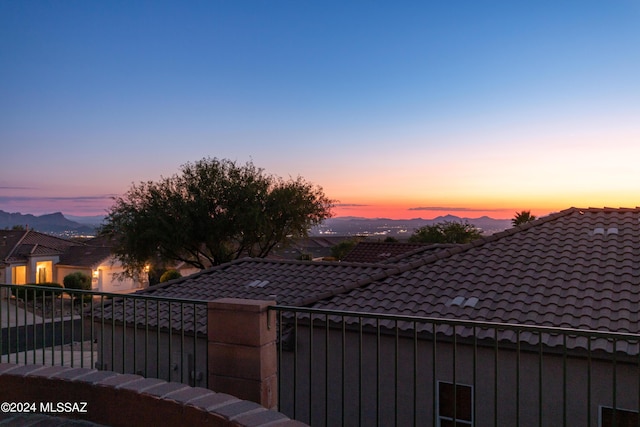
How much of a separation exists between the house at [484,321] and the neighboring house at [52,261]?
4254cm

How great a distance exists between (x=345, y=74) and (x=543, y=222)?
45.4ft

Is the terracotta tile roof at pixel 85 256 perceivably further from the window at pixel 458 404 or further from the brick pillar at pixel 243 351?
the brick pillar at pixel 243 351

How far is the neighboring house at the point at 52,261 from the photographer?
5038 cm

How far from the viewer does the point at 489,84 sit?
70.9ft

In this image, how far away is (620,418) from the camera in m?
8.02

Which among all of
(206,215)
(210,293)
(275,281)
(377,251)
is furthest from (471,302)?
(206,215)

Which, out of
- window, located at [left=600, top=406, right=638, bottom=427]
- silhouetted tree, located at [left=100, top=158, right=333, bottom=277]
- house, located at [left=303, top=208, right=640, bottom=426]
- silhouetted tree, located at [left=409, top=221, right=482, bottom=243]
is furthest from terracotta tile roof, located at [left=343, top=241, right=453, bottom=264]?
silhouetted tree, located at [left=409, top=221, right=482, bottom=243]

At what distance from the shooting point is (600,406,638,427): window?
25.4 ft

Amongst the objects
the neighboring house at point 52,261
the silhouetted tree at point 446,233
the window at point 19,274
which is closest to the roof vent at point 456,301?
the silhouetted tree at point 446,233

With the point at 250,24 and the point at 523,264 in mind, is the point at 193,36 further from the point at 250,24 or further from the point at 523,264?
the point at 523,264

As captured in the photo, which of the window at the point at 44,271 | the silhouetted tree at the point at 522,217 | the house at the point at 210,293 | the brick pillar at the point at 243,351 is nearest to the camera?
the brick pillar at the point at 243,351

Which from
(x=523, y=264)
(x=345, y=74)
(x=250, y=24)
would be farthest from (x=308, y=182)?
(x=523, y=264)

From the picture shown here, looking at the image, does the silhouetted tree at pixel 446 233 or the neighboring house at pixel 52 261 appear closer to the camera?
the neighboring house at pixel 52 261

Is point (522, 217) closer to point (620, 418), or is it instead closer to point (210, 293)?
point (210, 293)
